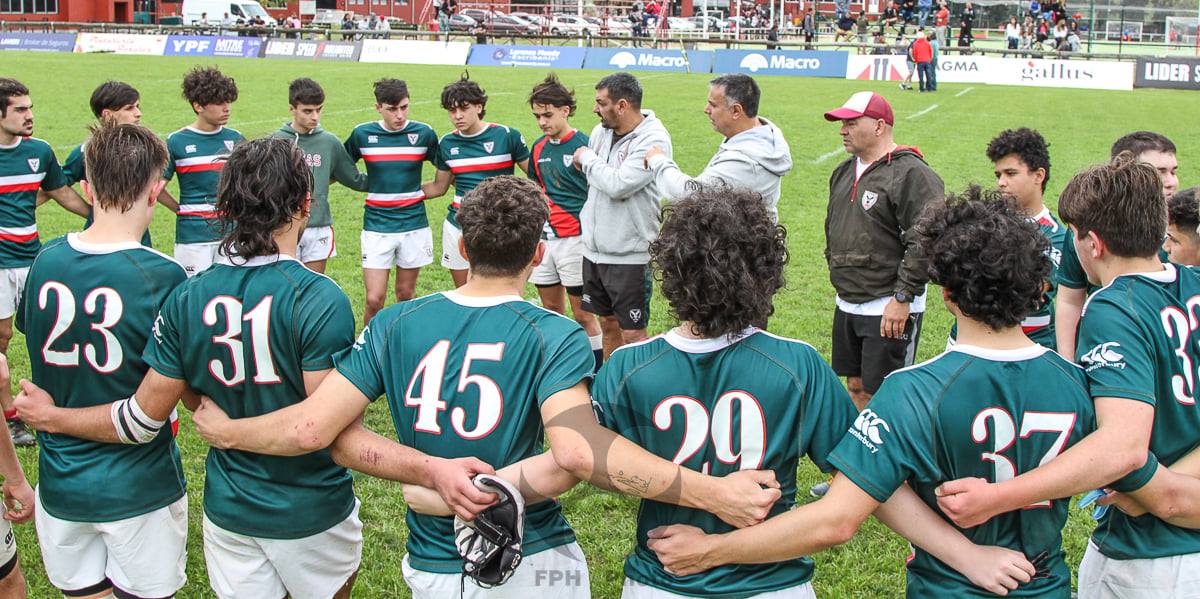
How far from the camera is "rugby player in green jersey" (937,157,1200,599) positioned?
2.64 metres

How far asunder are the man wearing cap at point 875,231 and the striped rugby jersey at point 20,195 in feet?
17.3

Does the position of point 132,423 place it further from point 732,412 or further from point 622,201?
point 622,201

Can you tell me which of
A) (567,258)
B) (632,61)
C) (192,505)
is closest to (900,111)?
(632,61)

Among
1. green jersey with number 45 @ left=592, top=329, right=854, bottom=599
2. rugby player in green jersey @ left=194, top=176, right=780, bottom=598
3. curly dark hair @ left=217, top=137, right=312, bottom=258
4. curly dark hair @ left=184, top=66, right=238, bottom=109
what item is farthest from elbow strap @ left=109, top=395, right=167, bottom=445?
curly dark hair @ left=184, top=66, right=238, bottom=109

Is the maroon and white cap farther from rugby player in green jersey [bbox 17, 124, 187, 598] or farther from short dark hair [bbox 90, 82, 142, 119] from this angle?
short dark hair [bbox 90, 82, 142, 119]

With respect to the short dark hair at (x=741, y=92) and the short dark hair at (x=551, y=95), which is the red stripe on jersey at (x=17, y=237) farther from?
the short dark hair at (x=741, y=92)

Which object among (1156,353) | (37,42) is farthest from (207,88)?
(37,42)

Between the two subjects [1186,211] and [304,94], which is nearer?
[1186,211]

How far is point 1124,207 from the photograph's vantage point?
3082 mm

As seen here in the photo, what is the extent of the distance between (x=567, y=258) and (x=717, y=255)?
4.76 metres

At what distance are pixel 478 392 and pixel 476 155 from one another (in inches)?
204

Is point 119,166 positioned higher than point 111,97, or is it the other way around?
point 111,97

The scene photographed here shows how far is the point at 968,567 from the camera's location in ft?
8.82

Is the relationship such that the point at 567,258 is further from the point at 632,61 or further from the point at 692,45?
the point at 692,45
